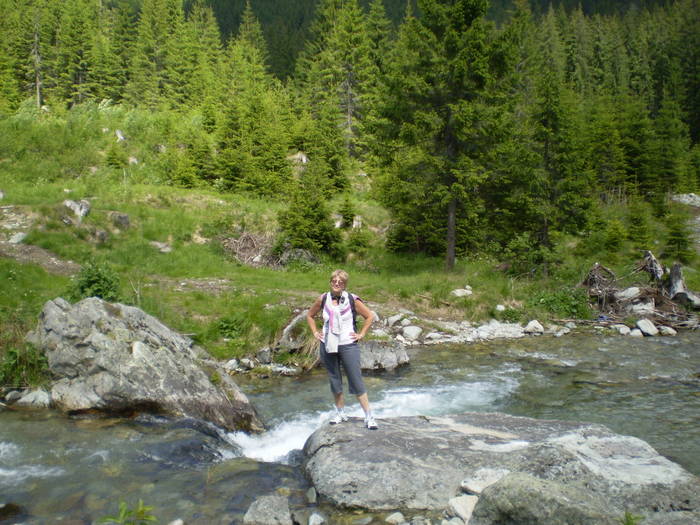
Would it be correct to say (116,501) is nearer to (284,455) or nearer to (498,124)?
(284,455)

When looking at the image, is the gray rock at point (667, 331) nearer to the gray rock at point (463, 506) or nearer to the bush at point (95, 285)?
the gray rock at point (463, 506)

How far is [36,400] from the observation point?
8.70 meters

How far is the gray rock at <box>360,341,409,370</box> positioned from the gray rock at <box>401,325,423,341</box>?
2042mm

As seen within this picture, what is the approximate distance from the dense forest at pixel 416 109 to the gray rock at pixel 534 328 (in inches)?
183

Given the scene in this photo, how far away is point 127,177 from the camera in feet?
91.6

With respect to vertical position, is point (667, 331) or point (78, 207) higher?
point (78, 207)

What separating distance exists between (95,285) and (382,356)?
7.53 metres

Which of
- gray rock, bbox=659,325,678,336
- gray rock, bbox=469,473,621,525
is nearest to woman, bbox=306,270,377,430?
gray rock, bbox=469,473,621,525

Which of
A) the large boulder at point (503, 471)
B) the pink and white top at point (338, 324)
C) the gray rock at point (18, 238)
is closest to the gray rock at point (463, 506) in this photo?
the large boulder at point (503, 471)

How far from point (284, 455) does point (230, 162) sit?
23787 millimetres

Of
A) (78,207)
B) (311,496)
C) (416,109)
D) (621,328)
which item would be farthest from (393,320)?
(78,207)

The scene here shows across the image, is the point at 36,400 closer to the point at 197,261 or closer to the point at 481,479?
the point at 481,479

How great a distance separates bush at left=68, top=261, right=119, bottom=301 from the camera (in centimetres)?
1177

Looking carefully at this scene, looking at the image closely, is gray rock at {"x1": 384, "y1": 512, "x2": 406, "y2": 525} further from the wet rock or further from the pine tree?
the pine tree
